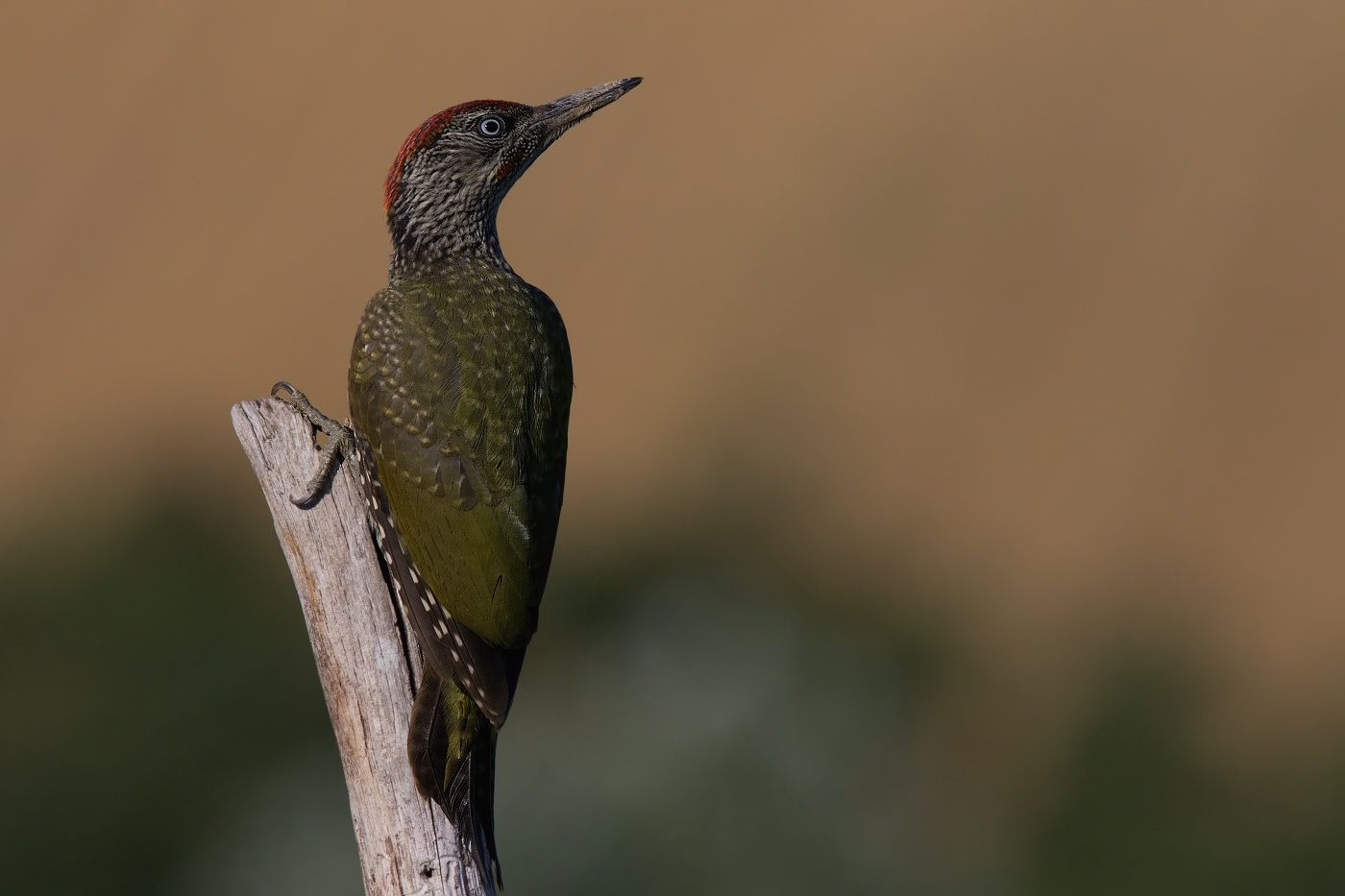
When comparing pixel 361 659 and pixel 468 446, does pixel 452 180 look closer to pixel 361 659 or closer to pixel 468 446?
pixel 468 446

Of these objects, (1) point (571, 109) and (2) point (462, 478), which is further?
(1) point (571, 109)

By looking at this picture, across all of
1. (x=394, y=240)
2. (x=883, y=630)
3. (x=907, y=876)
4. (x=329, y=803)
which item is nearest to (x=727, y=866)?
(x=907, y=876)

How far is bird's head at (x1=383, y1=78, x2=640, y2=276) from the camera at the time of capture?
5.96 m

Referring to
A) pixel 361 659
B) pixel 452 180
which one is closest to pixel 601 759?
pixel 452 180

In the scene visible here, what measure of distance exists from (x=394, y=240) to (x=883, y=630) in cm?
822

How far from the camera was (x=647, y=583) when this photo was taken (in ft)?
41.1

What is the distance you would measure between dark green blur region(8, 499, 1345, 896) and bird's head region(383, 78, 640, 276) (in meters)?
4.15

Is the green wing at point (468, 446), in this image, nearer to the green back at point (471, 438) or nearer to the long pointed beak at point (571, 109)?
the green back at point (471, 438)

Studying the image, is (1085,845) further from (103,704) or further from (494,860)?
(494,860)

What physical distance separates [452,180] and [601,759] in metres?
5.28

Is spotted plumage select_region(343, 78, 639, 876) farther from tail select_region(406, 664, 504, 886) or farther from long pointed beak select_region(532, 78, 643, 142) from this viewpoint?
long pointed beak select_region(532, 78, 643, 142)

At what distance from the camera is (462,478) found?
197 inches

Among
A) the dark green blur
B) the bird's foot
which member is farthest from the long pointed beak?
the dark green blur

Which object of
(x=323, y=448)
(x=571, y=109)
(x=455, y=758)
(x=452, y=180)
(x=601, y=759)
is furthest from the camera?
(x=601, y=759)
